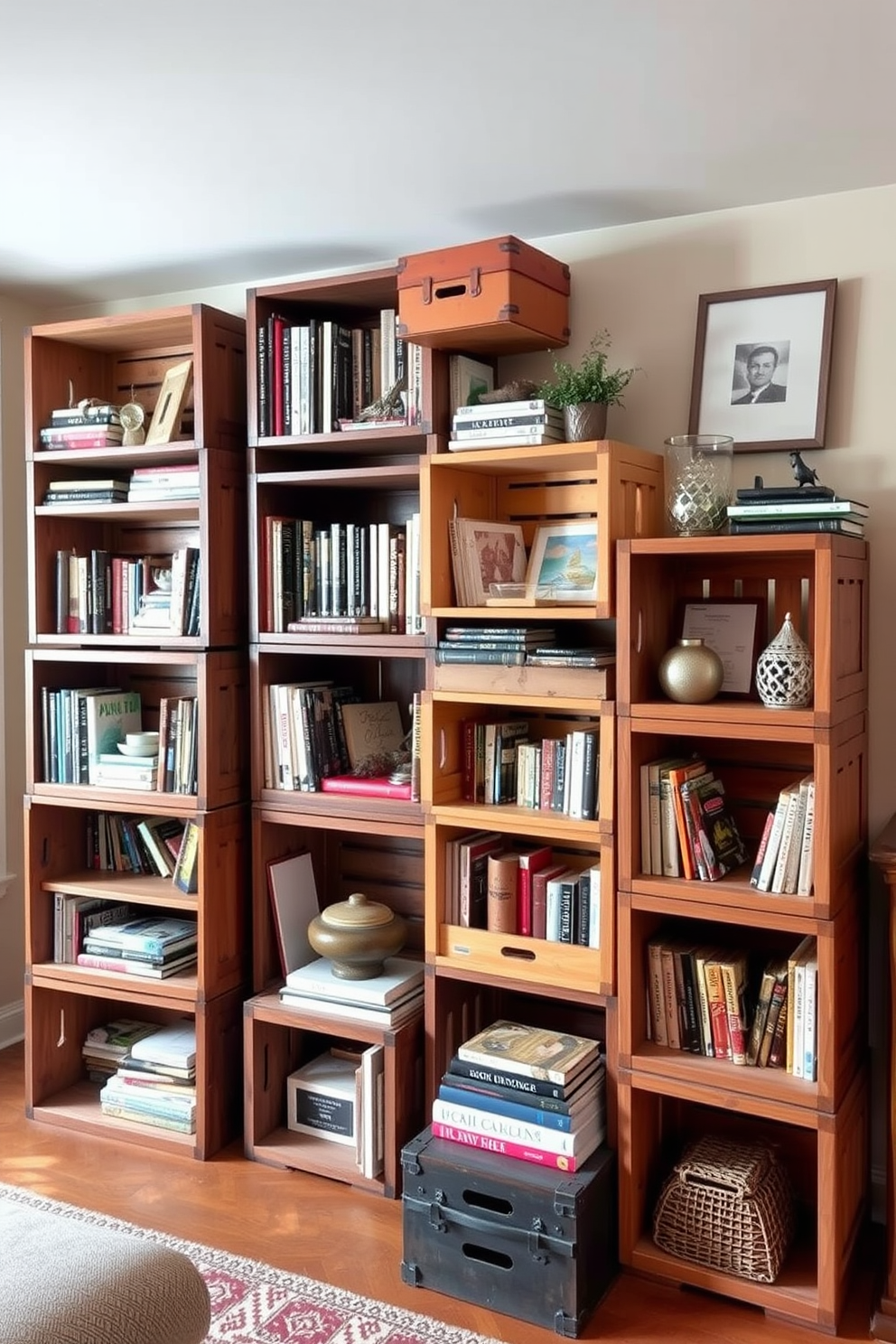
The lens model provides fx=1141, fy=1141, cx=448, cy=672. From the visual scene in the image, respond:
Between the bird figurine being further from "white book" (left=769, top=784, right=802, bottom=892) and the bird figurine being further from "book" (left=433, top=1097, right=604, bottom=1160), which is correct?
"book" (left=433, top=1097, right=604, bottom=1160)

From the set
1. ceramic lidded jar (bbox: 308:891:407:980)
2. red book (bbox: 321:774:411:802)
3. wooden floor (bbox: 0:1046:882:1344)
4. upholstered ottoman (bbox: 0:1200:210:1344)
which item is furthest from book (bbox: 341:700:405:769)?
upholstered ottoman (bbox: 0:1200:210:1344)

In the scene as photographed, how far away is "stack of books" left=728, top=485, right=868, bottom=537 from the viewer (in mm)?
2275

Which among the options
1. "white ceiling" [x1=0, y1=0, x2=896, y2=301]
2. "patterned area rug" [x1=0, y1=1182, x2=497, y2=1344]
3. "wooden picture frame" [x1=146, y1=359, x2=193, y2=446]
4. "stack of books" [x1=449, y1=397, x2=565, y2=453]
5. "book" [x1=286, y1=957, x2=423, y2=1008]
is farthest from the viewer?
"wooden picture frame" [x1=146, y1=359, x2=193, y2=446]

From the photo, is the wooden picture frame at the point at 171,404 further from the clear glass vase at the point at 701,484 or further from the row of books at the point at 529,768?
the clear glass vase at the point at 701,484

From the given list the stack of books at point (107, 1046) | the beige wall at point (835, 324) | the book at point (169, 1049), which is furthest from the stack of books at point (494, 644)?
the stack of books at point (107, 1046)

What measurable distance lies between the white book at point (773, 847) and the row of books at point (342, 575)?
993 millimetres

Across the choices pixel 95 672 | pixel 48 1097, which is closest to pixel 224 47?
pixel 95 672

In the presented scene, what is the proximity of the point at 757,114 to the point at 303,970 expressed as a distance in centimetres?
225

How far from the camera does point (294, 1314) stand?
233 centimetres

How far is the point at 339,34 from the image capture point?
1913mm

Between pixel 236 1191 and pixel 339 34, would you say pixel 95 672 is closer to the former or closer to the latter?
pixel 236 1191

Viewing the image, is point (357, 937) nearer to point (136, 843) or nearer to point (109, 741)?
point (136, 843)

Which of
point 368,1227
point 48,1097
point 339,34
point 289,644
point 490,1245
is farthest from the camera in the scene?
point 48,1097

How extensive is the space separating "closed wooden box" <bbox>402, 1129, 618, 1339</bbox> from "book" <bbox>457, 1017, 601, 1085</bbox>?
19 centimetres
